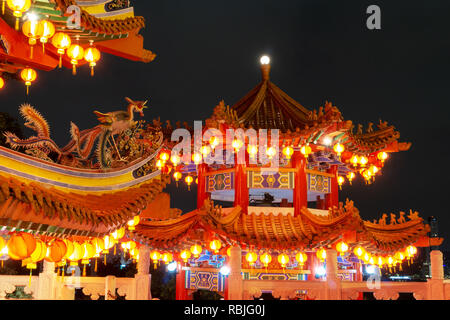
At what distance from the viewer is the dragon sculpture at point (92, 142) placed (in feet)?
28.3

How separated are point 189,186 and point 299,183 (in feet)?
11.7

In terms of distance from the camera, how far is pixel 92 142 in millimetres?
9250

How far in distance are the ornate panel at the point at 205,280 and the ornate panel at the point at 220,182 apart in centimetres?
226

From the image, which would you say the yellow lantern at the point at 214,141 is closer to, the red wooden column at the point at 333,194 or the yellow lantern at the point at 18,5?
the red wooden column at the point at 333,194

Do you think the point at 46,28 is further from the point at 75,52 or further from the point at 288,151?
the point at 288,151

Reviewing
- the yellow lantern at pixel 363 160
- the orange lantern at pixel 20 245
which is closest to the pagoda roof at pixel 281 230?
the yellow lantern at pixel 363 160

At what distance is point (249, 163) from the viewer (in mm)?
13297

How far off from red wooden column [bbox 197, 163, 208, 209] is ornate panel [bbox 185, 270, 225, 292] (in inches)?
71.8

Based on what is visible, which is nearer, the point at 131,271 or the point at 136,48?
the point at 136,48

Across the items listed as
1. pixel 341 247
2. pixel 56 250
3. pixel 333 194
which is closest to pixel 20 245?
pixel 56 250
